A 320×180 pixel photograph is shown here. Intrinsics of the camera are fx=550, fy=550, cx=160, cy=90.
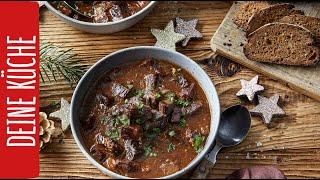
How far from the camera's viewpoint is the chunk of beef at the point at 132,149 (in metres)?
4.08

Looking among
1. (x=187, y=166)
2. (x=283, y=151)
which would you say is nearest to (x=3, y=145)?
(x=187, y=166)

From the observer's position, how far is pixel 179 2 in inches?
198

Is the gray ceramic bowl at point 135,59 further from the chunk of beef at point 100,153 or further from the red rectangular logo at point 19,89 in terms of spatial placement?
the red rectangular logo at point 19,89

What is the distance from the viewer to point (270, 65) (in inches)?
183

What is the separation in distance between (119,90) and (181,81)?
1.64 feet

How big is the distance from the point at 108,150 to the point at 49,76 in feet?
3.31

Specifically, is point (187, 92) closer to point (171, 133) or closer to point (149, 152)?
point (171, 133)

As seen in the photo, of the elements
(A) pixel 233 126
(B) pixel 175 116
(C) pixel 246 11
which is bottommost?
(A) pixel 233 126

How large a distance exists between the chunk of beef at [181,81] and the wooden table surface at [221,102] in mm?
386

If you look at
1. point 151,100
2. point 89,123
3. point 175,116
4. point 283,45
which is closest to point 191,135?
point 175,116

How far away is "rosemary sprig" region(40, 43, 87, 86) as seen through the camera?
15.1ft

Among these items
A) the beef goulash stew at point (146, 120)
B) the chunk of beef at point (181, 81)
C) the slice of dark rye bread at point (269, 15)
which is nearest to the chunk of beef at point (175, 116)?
the beef goulash stew at point (146, 120)

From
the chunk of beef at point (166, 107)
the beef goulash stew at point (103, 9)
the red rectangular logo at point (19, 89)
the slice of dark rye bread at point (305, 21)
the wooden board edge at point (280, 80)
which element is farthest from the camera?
the beef goulash stew at point (103, 9)

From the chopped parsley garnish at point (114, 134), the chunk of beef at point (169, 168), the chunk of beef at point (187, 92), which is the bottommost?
the chunk of beef at point (169, 168)
